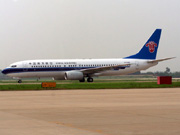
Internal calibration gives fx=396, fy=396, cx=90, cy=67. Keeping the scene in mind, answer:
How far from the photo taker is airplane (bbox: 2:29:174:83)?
5753 cm

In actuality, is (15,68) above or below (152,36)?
below

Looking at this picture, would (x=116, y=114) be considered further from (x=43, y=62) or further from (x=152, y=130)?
(x=43, y=62)

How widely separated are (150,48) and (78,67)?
1274 centimetres

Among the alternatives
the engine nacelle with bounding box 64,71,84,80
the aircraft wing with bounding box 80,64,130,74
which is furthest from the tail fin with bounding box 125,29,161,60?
the engine nacelle with bounding box 64,71,84,80

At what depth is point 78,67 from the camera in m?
58.8

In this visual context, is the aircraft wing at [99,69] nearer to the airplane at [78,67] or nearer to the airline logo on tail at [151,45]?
the airplane at [78,67]

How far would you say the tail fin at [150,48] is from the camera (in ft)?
207

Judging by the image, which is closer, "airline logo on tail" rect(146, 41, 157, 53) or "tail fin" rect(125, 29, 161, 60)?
"tail fin" rect(125, 29, 161, 60)

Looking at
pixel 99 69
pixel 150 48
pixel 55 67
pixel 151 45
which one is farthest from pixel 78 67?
pixel 151 45

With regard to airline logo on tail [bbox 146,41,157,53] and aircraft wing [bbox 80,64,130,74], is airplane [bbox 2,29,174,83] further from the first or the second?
airline logo on tail [bbox 146,41,157,53]

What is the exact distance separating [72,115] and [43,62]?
1737 inches

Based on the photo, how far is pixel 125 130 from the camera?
10.6 meters

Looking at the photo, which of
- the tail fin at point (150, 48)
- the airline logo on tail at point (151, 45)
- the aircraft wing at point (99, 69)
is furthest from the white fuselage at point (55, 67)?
the airline logo on tail at point (151, 45)

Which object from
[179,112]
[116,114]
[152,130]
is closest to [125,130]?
[152,130]
